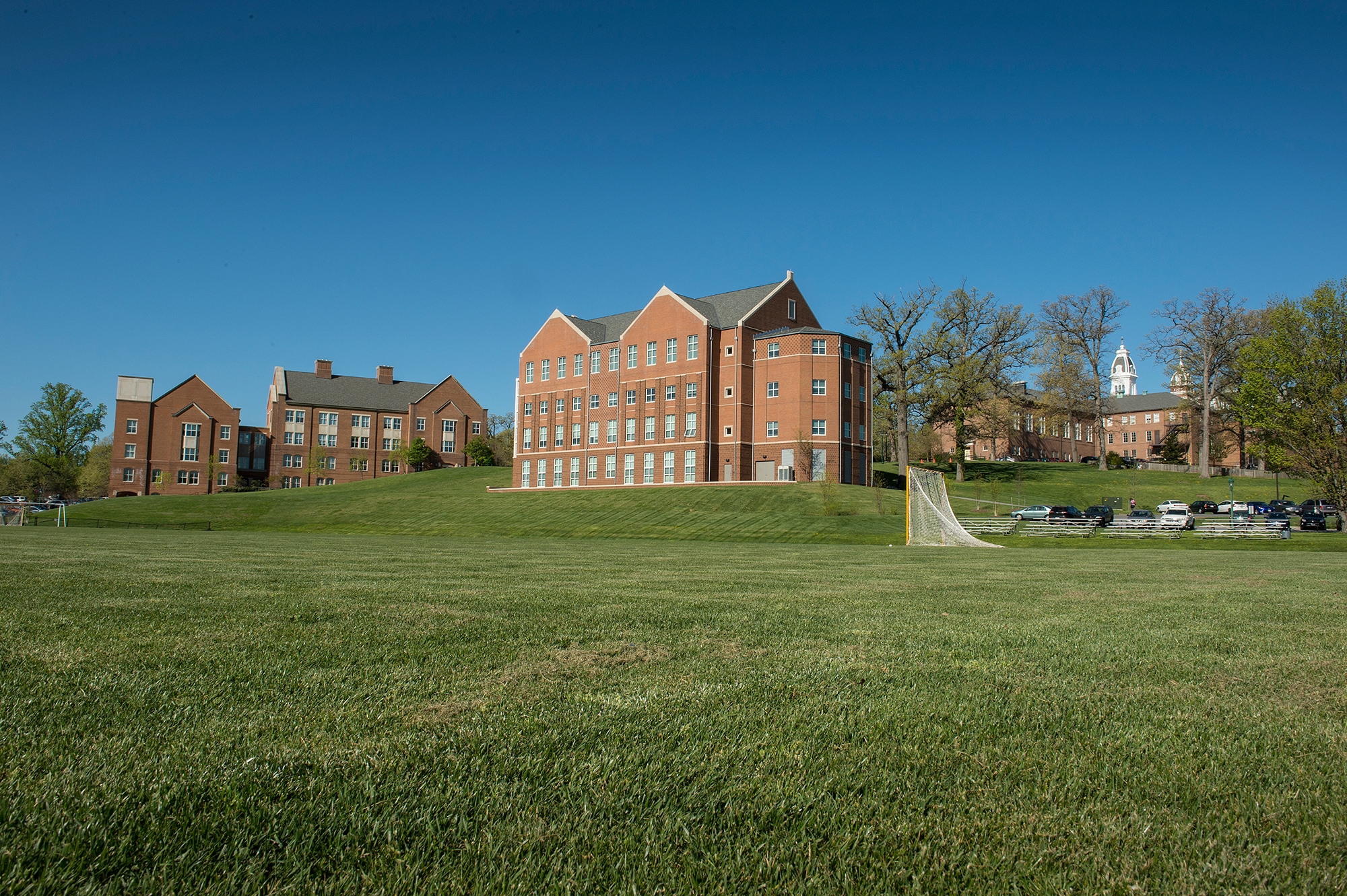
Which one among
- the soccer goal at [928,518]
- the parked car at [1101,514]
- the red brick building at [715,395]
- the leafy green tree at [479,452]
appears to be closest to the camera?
the soccer goal at [928,518]

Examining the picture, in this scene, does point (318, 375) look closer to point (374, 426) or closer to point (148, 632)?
point (374, 426)

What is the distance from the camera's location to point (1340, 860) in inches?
101

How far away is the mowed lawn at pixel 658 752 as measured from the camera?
7.99ft

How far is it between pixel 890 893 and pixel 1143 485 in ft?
272

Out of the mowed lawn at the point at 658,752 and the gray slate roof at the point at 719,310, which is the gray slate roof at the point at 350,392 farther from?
the mowed lawn at the point at 658,752

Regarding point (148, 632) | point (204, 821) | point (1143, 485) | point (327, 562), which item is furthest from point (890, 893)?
point (1143, 485)

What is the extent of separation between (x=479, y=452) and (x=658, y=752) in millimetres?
98045

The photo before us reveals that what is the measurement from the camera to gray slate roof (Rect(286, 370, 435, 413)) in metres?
99.9

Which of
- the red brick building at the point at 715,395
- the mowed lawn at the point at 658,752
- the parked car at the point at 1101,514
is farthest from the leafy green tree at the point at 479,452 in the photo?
the mowed lawn at the point at 658,752

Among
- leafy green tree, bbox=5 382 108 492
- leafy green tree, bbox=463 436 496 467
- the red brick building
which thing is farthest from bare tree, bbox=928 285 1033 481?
leafy green tree, bbox=5 382 108 492

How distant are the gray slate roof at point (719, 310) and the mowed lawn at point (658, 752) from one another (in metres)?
58.0

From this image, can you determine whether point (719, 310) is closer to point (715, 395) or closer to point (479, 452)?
point (715, 395)

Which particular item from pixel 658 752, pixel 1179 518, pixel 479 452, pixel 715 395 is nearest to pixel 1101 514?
pixel 1179 518

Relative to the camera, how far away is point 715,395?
2507 inches
